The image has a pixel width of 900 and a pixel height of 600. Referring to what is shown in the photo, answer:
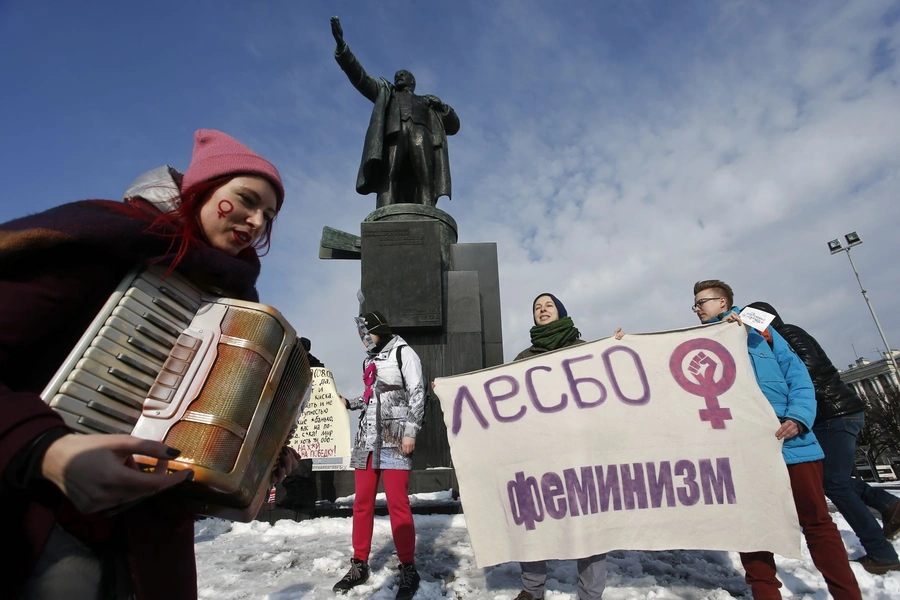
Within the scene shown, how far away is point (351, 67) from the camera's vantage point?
8.84 m

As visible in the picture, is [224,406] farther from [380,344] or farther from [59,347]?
[380,344]

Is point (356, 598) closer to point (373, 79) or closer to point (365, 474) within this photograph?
point (365, 474)

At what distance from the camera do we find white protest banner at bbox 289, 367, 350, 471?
5.78 metres

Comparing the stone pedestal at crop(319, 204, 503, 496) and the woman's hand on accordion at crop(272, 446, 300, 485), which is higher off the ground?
the stone pedestal at crop(319, 204, 503, 496)

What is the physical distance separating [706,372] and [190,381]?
2.98m

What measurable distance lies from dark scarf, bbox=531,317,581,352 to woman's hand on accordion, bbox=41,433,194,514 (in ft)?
10.1

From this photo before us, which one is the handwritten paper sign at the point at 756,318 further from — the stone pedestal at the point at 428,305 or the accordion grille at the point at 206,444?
the stone pedestal at the point at 428,305

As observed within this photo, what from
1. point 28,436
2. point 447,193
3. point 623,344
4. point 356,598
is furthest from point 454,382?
point 447,193

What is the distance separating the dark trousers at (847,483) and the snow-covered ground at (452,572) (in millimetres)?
179

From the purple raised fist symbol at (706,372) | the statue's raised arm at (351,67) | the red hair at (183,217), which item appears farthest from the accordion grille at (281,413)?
the statue's raised arm at (351,67)

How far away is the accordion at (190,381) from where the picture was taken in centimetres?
96

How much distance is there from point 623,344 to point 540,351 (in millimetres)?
641

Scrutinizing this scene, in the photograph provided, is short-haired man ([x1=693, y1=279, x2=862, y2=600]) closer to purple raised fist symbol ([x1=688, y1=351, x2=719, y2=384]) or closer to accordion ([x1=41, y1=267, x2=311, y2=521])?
purple raised fist symbol ([x1=688, y1=351, x2=719, y2=384])

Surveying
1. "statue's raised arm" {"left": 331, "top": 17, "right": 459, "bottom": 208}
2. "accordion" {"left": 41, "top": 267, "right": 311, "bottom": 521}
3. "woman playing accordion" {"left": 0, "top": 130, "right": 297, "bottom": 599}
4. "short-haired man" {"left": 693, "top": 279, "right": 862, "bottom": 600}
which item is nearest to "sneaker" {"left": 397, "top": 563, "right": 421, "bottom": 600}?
"short-haired man" {"left": 693, "top": 279, "right": 862, "bottom": 600}
